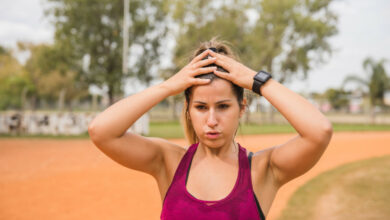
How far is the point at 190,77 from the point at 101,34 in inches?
1000

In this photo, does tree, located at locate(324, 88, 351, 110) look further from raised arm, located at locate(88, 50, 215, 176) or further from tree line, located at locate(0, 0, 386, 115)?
raised arm, located at locate(88, 50, 215, 176)

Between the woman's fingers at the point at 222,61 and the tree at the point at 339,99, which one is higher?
the woman's fingers at the point at 222,61

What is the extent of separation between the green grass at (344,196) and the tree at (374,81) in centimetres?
2801

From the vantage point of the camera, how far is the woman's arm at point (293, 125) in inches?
63.8

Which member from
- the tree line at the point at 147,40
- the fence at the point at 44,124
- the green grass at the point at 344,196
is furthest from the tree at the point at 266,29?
the green grass at the point at 344,196

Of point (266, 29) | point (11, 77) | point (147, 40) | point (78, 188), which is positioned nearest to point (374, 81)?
point (266, 29)

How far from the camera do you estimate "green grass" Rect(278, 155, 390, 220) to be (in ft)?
15.9

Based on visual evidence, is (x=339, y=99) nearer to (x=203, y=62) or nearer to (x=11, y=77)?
(x=11, y=77)

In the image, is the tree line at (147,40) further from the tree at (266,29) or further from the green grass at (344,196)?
the green grass at (344,196)

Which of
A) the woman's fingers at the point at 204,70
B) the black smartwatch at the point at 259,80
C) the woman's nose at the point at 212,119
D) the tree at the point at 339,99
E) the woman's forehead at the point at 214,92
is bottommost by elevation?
the tree at the point at 339,99

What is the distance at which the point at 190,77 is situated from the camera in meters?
1.77

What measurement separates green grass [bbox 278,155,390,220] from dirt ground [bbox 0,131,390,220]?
0.29 m

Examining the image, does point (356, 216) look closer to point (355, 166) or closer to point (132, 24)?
point (355, 166)

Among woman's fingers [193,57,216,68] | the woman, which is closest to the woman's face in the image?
the woman
